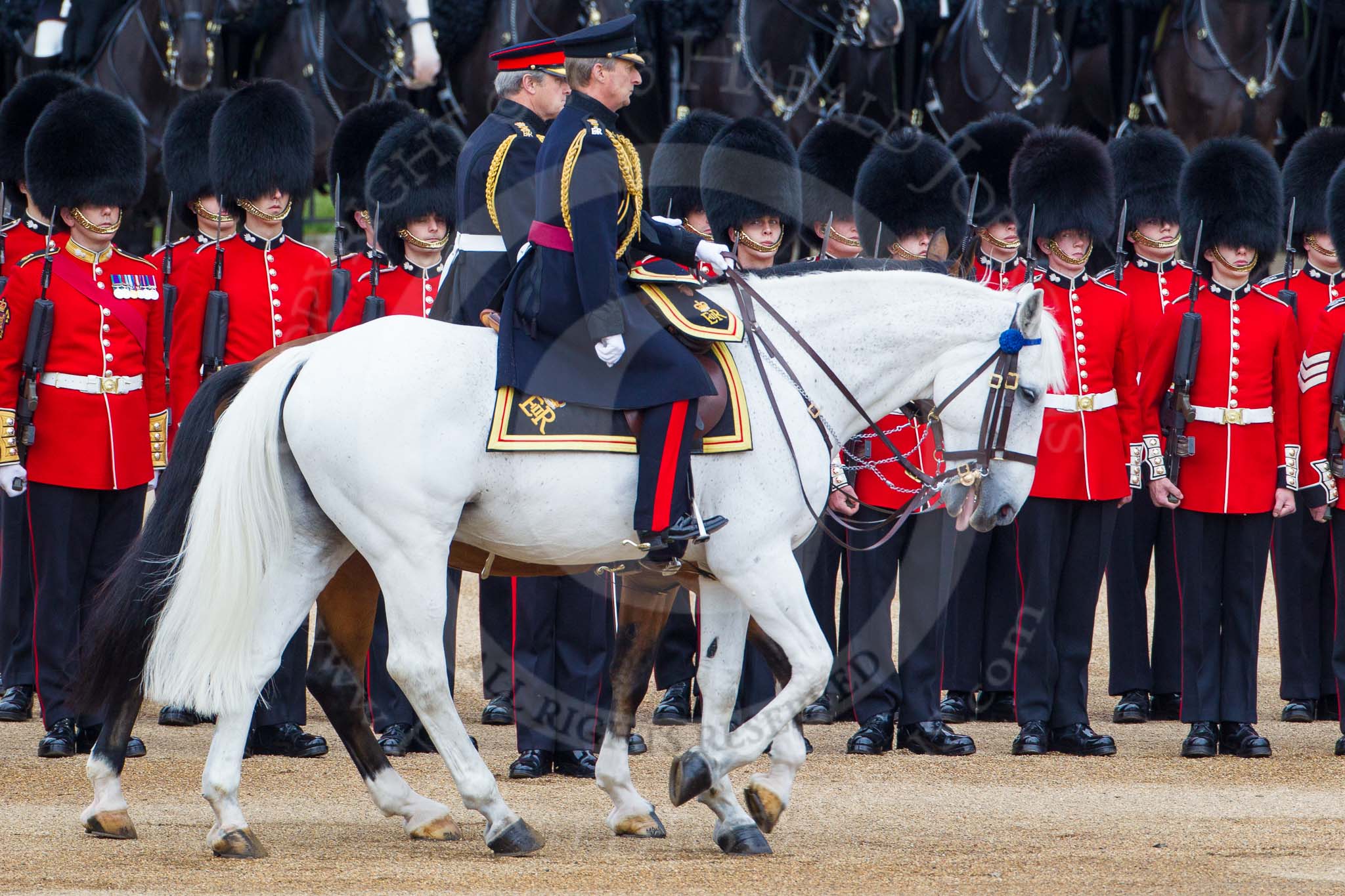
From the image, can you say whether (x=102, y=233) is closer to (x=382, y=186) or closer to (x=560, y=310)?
(x=382, y=186)

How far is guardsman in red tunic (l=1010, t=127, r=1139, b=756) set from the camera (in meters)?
6.14

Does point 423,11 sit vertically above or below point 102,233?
above

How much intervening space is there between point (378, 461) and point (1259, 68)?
7.38 m

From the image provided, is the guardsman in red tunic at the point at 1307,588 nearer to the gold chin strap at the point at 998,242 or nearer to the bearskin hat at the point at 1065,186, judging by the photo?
the bearskin hat at the point at 1065,186

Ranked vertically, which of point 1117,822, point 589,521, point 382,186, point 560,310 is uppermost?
point 382,186

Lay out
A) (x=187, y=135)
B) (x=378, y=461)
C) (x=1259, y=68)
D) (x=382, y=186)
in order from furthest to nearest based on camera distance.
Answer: (x=1259, y=68) < (x=187, y=135) < (x=382, y=186) < (x=378, y=461)

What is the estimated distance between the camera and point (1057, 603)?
6.25 meters

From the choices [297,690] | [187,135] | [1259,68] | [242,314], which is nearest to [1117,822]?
[297,690]

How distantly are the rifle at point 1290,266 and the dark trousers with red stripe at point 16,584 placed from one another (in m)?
3.94

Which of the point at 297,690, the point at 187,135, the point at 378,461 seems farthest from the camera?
the point at 187,135

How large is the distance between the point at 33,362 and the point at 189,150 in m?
1.91

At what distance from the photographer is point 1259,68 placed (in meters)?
10.6

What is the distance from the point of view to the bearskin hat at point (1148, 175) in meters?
7.17

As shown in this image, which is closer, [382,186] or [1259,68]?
[382,186]
